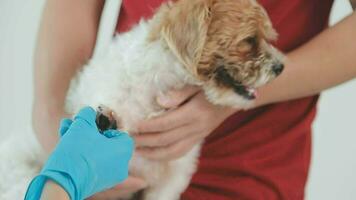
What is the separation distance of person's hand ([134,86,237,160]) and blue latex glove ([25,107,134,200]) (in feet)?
0.42

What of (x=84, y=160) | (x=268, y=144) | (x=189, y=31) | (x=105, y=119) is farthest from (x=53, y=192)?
(x=268, y=144)

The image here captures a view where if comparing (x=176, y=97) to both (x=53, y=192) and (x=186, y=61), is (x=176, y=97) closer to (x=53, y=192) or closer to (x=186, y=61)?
(x=186, y=61)

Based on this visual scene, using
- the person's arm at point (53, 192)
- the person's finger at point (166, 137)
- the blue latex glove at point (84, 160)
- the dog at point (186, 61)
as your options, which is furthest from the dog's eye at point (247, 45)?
the person's arm at point (53, 192)

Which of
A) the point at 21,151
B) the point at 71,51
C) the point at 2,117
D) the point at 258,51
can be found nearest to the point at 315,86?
the point at 258,51

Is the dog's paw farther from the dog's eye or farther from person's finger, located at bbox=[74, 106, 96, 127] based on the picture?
the dog's eye

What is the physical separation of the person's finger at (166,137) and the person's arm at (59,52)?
0.75 feet

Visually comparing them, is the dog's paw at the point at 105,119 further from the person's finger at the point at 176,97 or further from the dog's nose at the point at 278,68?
the dog's nose at the point at 278,68

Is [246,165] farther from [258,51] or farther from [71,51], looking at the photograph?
[71,51]

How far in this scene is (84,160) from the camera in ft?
2.42

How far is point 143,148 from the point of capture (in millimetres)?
1024

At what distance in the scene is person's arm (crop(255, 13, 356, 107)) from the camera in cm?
101

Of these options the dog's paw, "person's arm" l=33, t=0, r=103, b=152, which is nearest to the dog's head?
the dog's paw

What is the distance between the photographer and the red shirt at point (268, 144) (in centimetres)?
108

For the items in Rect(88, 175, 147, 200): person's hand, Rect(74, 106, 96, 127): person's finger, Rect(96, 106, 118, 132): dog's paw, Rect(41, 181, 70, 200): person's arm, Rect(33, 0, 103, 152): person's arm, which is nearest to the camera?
Rect(41, 181, 70, 200): person's arm
